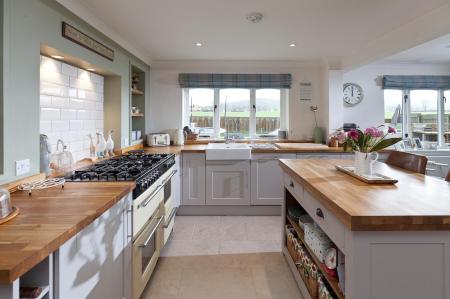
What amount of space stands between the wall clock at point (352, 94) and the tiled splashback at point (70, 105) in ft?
12.0

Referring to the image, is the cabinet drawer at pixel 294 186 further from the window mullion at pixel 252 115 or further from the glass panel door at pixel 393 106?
the glass panel door at pixel 393 106

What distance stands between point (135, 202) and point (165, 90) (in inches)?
121

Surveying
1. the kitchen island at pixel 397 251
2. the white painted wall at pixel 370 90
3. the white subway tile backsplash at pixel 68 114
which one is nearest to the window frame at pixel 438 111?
the white painted wall at pixel 370 90

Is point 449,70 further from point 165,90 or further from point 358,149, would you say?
point 165,90

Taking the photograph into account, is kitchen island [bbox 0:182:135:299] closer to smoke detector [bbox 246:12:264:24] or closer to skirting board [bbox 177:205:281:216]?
smoke detector [bbox 246:12:264:24]

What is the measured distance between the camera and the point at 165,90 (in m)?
4.59

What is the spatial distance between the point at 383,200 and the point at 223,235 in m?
2.11

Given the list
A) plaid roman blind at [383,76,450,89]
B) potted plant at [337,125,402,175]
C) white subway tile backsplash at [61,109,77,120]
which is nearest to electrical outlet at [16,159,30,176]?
white subway tile backsplash at [61,109,77,120]

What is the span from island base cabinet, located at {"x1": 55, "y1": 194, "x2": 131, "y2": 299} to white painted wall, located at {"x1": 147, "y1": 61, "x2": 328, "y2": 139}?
9.83 feet

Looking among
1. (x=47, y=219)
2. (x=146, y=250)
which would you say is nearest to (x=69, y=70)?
(x=146, y=250)

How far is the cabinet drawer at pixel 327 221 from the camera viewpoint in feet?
4.31

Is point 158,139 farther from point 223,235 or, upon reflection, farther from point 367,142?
point 367,142

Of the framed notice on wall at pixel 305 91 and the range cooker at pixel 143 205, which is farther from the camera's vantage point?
the framed notice on wall at pixel 305 91

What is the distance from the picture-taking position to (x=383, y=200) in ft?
4.56
